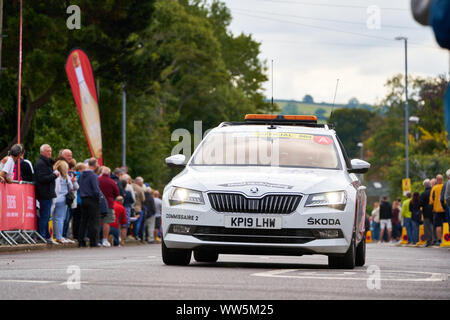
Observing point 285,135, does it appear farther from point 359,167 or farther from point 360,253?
point 360,253

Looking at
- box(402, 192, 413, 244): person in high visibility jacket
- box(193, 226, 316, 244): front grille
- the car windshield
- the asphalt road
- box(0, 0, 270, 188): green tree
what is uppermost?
box(0, 0, 270, 188): green tree

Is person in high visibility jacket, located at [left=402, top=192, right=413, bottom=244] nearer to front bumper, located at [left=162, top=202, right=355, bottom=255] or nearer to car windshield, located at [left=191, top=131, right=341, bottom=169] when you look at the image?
car windshield, located at [left=191, top=131, right=341, bottom=169]

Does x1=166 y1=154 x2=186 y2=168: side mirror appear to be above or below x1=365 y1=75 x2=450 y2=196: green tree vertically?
below

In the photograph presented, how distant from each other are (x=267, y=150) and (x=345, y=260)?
1.76 m

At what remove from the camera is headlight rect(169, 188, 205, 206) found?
12.4 meters

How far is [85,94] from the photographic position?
29906 millimetres

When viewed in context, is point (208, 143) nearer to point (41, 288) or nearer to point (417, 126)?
point (41, 288)

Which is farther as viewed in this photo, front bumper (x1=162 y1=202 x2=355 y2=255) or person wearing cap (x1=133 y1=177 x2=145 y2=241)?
person wearing cap (x1=133 y1=177 x2=145 y2=241)

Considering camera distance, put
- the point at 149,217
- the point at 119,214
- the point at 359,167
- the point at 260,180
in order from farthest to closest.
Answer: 1. the point at 149,217
2. the point at 119,214
3. the point at 359,167
4. the point at 260,180

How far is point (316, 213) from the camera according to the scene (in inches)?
485

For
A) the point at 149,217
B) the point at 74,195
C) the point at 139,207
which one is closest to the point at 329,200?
the point at 74,195

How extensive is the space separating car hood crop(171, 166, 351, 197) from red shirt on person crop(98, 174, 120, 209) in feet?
41.2

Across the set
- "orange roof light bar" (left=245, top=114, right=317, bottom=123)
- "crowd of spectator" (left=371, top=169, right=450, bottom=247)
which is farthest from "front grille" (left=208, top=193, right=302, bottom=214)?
"crowd of spectator" (left=371, top=169, right=450, bottom=247)

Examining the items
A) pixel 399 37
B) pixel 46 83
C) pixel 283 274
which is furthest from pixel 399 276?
pixel 399 37
